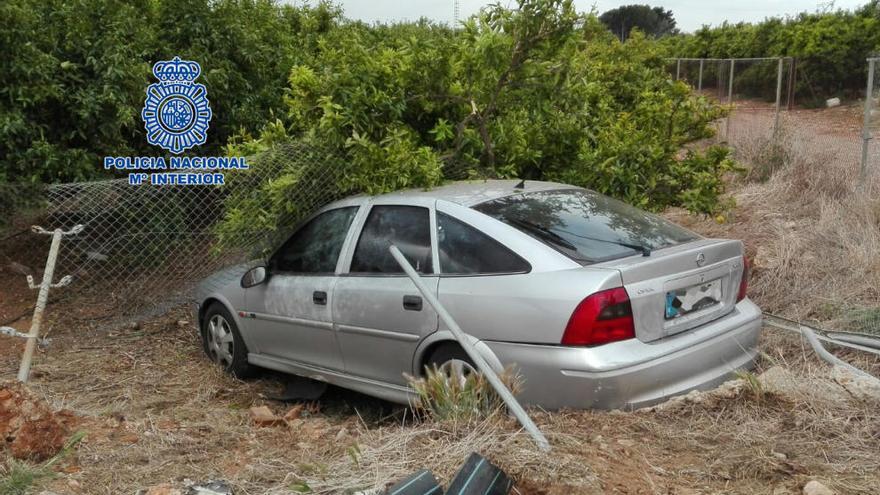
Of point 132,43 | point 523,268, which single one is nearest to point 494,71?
point 523,268

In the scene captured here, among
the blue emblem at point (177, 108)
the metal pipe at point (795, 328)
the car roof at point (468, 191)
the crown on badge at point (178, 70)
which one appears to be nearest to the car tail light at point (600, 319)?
the car roof at point (468, 191)

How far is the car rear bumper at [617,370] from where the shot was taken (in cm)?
406

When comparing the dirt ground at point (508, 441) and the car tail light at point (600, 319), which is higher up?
the car tail light at point (600, 319)

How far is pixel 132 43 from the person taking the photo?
26.9 ft

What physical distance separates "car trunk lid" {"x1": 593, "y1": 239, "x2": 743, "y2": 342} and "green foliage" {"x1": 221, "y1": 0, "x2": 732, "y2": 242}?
5.84 feet

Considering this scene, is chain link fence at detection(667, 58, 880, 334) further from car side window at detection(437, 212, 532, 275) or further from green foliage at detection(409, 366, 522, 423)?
green foliage at detection(409, 366, 522, 423)

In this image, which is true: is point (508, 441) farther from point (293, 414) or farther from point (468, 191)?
point (293, 414)

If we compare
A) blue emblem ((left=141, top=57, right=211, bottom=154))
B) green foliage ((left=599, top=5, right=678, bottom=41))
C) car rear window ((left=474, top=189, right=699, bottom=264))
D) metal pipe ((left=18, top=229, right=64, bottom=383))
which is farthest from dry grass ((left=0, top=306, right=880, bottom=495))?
green foliage ((left=599, top=5, right=678, bottom=41))

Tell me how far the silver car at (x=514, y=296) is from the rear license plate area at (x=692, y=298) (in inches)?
0.4

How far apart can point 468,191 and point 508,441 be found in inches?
82.5

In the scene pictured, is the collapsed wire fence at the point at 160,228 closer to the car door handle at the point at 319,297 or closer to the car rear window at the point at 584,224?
the car door handle at the point at 319,297

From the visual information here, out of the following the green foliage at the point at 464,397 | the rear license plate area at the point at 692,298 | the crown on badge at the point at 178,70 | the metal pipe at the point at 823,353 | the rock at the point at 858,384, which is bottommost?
the metal pipe at the point at 823,353

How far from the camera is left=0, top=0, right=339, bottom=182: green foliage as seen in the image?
7363 millimetres

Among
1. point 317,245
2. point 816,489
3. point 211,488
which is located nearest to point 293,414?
point 317,245
